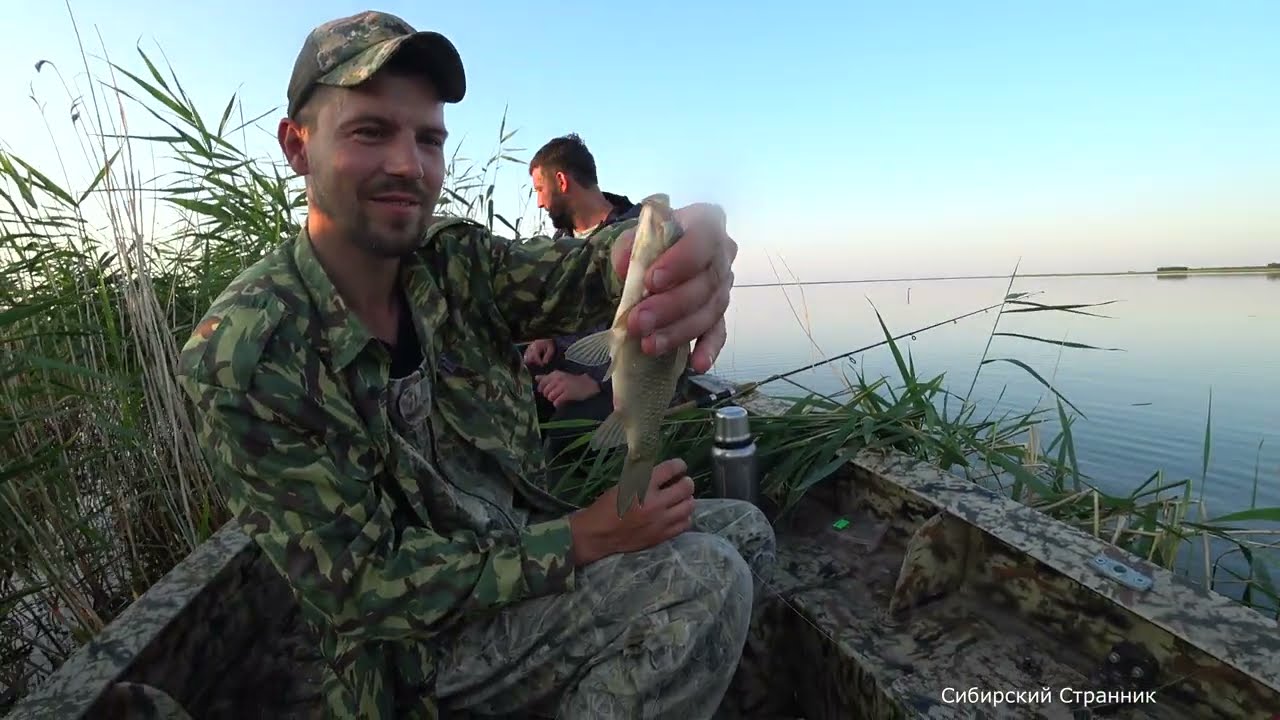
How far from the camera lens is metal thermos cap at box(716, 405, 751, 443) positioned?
276cm

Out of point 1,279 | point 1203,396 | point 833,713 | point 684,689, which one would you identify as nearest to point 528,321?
point 684,689

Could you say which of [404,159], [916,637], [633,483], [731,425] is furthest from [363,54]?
[916,637]

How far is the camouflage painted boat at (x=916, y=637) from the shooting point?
1.50 m

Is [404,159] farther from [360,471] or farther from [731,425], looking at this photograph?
[731,425]

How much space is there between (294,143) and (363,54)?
0.37 metres

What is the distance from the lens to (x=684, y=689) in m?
1.63

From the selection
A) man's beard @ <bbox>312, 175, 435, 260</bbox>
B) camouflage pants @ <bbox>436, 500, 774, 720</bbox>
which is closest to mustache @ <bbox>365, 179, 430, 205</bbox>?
man's beard @ <bbox>312, 175, 435, 260</bbox>

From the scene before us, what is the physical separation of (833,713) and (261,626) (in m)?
1.94

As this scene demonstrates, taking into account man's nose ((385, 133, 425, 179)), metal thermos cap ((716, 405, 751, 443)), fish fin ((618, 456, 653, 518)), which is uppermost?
man's nose ((385, 133, 425, 179))

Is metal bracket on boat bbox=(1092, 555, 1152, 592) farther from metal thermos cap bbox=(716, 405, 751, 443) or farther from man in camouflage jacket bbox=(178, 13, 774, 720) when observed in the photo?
metal thermos cap bbox=(716, 405, 751, 443)

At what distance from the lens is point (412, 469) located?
1710 millimetres

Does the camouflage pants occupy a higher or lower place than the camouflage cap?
lower

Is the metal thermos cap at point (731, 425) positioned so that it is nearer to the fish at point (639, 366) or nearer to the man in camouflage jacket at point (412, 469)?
the man in camouflage jacket at point (412, 469)

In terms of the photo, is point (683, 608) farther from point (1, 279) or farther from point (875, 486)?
point (1, 279)
